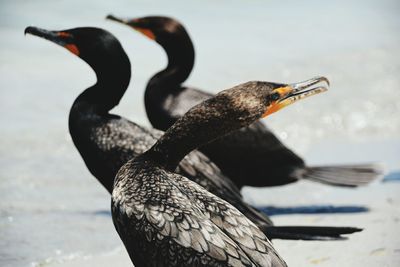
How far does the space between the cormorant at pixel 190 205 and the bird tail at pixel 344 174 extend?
260cm

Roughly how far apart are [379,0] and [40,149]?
1166 cm

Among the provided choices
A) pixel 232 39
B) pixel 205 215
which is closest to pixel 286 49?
pixel 232 39

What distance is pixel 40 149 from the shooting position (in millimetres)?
7785

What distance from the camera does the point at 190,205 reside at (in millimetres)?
3668

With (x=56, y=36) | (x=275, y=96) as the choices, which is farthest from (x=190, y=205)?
(x=56, y=36)

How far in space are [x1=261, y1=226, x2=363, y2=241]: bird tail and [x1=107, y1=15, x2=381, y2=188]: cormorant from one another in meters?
1.55

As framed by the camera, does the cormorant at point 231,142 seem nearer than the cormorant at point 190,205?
No

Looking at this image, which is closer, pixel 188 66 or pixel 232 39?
pixel 188 66

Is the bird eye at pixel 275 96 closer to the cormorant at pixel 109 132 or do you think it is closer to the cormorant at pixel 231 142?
the cormorant at pixel 109 132

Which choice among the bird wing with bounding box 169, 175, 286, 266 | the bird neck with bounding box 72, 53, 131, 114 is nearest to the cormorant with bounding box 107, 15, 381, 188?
the bird neck with bounding box 72, 53, 131, 114

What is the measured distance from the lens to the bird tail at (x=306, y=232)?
446 centimetres

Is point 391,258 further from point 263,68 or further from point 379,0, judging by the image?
point 379,0

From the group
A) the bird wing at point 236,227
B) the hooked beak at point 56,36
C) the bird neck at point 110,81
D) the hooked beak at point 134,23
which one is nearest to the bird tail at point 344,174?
the hooked beak at point 134,23

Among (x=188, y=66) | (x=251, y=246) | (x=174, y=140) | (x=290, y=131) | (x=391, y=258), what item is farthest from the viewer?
(x=290, y=131)
